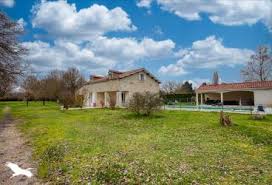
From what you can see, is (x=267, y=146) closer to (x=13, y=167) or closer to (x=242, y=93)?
(x=13, y=167)

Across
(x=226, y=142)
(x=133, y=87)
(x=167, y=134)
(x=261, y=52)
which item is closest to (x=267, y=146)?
(x=226, y=142)

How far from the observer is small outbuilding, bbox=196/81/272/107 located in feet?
109

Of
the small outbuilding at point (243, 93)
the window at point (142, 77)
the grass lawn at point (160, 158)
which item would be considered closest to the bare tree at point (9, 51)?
the grass lawn at point (160, 158)

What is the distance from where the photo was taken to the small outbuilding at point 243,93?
3334cm

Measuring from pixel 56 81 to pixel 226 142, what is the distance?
57765 millimetres

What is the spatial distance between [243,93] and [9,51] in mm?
32915

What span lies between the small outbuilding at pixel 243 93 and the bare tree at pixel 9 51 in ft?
80.3

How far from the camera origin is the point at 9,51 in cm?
2462

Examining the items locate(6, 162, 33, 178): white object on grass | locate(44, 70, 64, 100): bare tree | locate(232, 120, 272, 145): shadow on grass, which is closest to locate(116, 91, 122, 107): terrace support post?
locate(44, 70, 64, 100): bare tree

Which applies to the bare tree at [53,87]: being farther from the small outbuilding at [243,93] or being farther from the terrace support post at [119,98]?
the small outbuilding at [243,93]

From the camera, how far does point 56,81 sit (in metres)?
65.2

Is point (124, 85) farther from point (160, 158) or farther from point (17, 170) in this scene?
point (17, 170)

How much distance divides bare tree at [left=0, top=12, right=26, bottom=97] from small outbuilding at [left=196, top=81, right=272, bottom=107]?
24.5 m

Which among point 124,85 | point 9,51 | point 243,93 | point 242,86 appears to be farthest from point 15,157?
point 243,93
